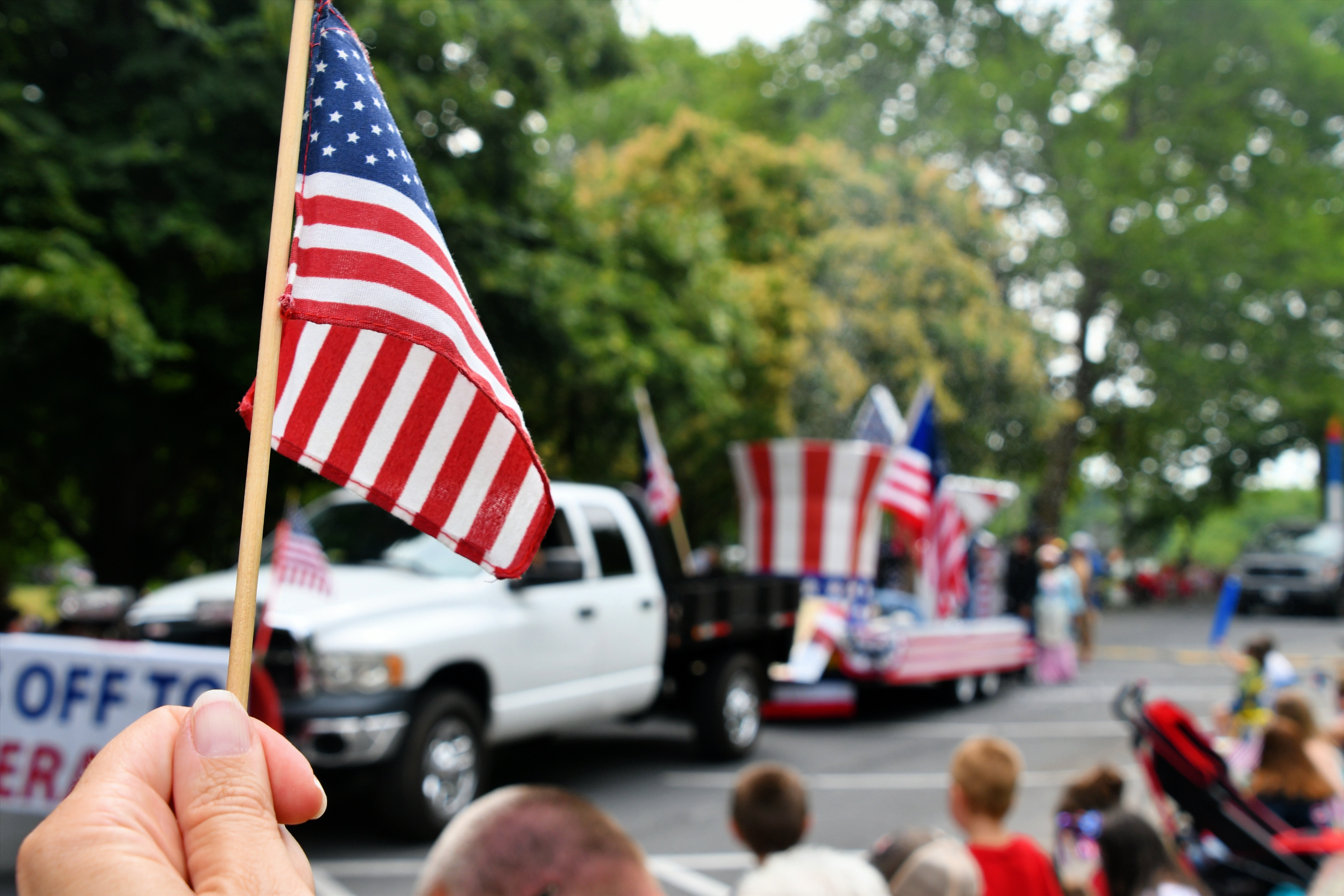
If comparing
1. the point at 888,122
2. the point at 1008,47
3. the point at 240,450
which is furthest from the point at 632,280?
the point at 1008,47

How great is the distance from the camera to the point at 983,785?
3.39 metres

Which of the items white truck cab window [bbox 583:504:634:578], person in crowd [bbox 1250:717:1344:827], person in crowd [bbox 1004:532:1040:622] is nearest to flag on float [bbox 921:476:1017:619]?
person in crowd [bbox 1004:532:1040:622]

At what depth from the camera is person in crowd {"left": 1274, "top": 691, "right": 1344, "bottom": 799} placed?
14.9 ft

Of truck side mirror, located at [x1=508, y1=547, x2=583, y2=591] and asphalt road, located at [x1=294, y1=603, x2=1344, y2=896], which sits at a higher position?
truck side mirror, located at [x1=508, y1=547, x2=583, y2=591]

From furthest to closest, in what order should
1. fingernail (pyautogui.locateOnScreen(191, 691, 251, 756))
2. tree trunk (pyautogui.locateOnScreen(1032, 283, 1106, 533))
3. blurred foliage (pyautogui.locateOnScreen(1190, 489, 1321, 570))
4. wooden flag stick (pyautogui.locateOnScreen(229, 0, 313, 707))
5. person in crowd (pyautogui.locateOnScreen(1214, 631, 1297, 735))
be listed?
blurred foliage (pyautogui.locateOnScreen(1190, 489, 1321, 570)) < tree trunk (pyautogui.locateOnScreen(1032, 283, 1106, 533)) < person in crowd (pyautogui.locateOnScreen(1214, 631, 1297, 735)) < wooden flag stick (pyautogui.locateOnScreen(229, 0, 313, 707)) < fingernail (pyautogui.locateOnScreen(191, 691, 251, 756))

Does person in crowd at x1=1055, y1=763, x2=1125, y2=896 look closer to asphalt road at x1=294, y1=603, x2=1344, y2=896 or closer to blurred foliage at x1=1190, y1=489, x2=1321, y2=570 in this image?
asphalt road at x1=294, y1=603, x2=1344, y2=896

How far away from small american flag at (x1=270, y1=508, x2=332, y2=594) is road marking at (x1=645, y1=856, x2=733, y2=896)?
2.20 metres

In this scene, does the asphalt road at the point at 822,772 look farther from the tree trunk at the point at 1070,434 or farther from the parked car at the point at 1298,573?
the tree trunk at the point at 1070,434

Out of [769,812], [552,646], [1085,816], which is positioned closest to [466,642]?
[552,646]

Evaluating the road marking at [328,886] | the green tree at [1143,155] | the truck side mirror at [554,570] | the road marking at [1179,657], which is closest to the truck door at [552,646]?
the truck side mirror at [554,570]

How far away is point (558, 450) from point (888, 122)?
14650 mm

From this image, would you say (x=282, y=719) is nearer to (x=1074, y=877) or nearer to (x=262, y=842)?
(x=1074, y=877)

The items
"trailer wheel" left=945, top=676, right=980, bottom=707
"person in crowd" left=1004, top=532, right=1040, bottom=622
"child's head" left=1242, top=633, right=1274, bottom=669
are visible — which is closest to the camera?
"child's head" left=1242, top=633, right=1274, bottom=669

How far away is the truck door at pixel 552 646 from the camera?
6672 millimetres
